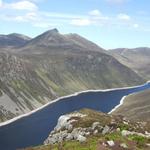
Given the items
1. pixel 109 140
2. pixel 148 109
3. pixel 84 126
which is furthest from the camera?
pixel 148 109

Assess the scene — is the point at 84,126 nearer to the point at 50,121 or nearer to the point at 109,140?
the point at 109,140

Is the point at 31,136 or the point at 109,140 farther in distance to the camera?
the point at 31,136

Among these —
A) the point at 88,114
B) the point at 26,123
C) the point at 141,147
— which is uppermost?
the point at 141,147

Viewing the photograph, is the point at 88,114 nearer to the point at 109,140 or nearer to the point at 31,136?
the point at 109,140

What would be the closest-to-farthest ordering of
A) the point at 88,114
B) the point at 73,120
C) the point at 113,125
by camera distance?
the point at 113,125, the point at 73,120, the point at 88,114

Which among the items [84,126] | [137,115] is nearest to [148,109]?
[137,115]

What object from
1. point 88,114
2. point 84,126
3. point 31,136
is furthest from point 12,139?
point 84,126

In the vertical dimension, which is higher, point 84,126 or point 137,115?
point 84,126
